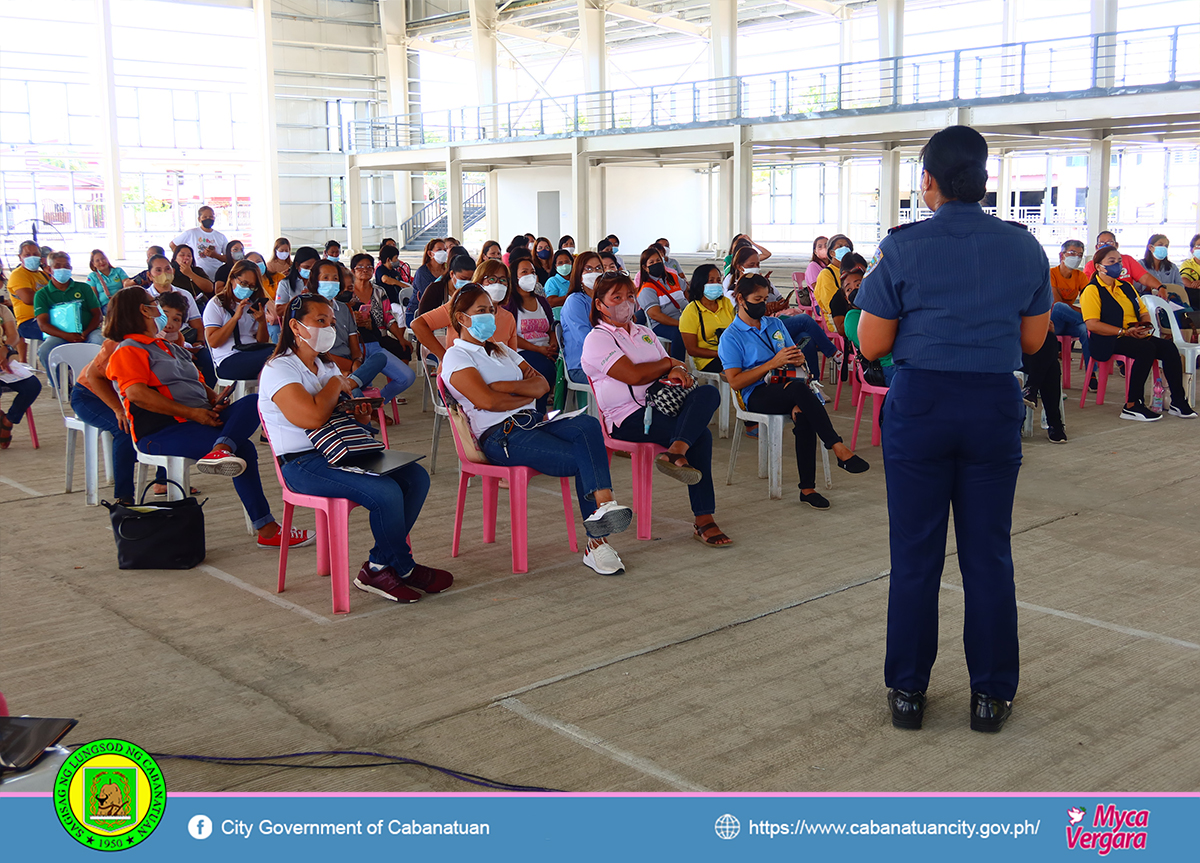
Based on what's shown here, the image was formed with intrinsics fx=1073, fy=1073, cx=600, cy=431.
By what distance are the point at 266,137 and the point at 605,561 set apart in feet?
77.9

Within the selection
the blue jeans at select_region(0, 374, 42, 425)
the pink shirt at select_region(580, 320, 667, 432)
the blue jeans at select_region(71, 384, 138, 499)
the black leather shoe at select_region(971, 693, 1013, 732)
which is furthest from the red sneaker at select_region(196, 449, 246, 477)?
the blue jeans at select_region(0, 374, 42, 425)

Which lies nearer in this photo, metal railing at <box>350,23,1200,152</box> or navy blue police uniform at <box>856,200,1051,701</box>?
navy blue police uniform at <box>856,200,1051,701</box>

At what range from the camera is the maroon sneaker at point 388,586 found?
4004 millimetres

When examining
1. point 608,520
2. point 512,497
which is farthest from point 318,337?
point 608,520

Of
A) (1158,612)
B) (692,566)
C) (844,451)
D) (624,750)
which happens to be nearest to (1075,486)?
(844,451)

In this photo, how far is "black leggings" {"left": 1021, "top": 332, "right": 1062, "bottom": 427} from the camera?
6.95 metres

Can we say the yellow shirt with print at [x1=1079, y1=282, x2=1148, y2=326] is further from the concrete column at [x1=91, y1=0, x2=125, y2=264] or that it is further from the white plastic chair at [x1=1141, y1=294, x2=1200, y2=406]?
the concrete column at [x1=91, y1=0, x2=125, y2=264]

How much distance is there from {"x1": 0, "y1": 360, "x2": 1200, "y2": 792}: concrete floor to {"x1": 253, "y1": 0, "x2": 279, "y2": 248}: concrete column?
865 inches

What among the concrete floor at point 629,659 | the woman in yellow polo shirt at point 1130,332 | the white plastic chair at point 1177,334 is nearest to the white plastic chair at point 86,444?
the concrete floor at point 629,659

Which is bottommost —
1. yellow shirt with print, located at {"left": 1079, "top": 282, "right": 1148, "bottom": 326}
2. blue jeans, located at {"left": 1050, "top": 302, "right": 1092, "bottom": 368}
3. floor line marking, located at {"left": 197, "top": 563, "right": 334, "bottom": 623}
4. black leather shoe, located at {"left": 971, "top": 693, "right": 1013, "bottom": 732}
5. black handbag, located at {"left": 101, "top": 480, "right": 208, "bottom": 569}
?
floor line marking, located at {"left": 197, "top": 563, "right": 334, "bottom": 623}

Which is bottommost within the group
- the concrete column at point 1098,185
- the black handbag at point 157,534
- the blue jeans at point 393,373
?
the black handbag at point 157,534

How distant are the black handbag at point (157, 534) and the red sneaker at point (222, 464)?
0.17 m

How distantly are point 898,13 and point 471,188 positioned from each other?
16089mm
